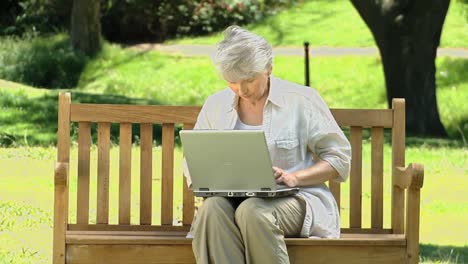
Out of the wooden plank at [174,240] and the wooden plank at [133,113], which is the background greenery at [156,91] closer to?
the wooden plank at [133,113]

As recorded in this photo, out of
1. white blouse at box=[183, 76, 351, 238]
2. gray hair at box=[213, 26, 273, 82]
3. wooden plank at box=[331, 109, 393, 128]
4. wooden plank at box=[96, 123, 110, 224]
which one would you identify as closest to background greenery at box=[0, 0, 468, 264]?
wooden plank at box=[96, 123, 110, 224]

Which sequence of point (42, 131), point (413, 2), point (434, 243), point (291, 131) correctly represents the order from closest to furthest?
point (291, 131)
point (434, 243)
point (42, 131)
point (413, 2)

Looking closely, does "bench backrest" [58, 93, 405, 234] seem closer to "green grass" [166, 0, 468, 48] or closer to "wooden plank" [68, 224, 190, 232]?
"wooden plank" [68, 224, 190, 232]

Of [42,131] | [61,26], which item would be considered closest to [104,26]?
[61,26]

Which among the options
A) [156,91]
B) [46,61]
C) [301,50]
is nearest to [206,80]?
[156,91]

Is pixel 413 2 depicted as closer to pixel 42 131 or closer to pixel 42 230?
pixel 42 131

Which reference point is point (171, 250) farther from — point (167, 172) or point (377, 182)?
point (377, 182)

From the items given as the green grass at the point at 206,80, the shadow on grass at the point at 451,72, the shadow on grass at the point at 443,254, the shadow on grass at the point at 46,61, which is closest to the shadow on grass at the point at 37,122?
the green grass at the point at 206,80

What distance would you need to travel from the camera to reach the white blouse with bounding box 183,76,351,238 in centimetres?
536

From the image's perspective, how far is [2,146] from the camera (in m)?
11.6

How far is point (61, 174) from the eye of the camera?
5.25 m

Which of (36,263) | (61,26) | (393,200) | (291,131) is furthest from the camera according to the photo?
(61,26)

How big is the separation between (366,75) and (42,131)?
7.86 meters

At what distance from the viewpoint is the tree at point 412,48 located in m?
14.3
